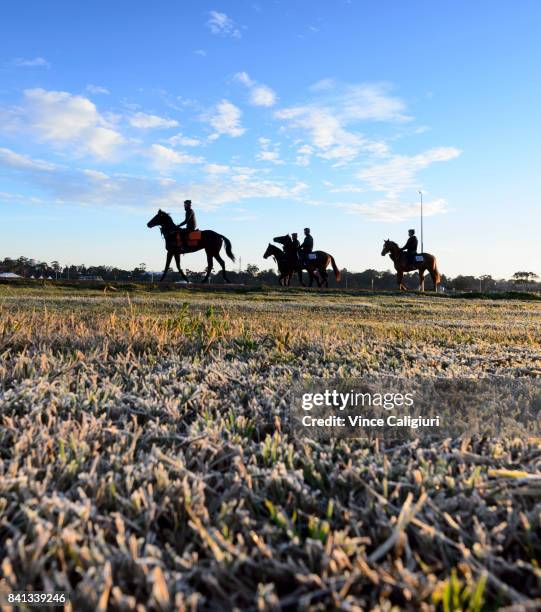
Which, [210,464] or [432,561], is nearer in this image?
[432,561]

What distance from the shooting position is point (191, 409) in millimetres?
1955

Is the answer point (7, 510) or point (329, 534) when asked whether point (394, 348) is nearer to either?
point (329, 534)

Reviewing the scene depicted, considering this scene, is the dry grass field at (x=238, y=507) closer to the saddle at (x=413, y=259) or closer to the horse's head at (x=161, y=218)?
the horse's head at (x=161, y=218)

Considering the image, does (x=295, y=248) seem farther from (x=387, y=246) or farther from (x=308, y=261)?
(x=387, y=246)

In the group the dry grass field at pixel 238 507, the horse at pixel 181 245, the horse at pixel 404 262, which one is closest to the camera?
the dry grass field at pixel 238 507

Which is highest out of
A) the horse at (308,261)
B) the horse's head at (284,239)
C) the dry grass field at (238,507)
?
the horse's head at (284,239)

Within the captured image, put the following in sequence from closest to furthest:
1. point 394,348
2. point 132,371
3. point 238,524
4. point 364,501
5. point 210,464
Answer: point 238,524, point 364,501, point 210,464, point 132,371, point 394,348

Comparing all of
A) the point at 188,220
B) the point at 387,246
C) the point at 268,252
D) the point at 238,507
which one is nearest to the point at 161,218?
the point at 188,220

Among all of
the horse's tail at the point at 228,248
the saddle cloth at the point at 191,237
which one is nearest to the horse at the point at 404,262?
the horse's tail at the point at 228,248

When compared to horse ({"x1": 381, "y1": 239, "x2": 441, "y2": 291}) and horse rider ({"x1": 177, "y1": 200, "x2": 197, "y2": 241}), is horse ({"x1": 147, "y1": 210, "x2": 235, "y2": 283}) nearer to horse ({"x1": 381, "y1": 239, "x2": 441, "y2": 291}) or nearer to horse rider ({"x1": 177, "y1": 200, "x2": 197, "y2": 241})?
horse rider ({"x1": 177, "y1": 200, "x2": 197, "y2": 241})

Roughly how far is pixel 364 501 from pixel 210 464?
0.47 m

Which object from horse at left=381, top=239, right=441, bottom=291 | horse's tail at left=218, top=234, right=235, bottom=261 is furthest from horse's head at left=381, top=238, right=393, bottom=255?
horse's tail at left=218, top=234, right=235, bottom=261

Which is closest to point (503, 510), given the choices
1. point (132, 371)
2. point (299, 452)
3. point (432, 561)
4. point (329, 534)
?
point (432, 561)

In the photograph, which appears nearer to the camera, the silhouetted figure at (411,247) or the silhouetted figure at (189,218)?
the silhouetted figure at (189,218)
